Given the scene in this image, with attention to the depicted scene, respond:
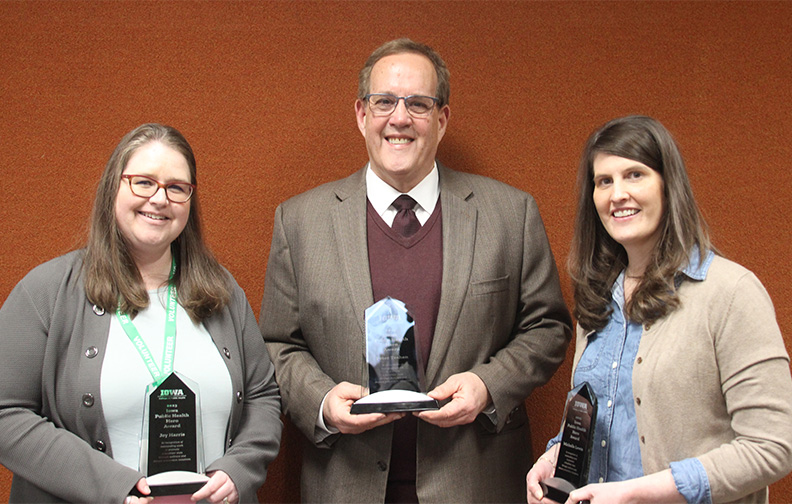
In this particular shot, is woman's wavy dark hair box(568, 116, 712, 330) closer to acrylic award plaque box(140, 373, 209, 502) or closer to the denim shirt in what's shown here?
the denim shirt

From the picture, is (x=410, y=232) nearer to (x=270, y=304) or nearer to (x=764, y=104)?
(x=270, y=304)

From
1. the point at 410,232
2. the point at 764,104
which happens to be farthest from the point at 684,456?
the point at 764,104

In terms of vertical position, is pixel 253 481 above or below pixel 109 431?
below

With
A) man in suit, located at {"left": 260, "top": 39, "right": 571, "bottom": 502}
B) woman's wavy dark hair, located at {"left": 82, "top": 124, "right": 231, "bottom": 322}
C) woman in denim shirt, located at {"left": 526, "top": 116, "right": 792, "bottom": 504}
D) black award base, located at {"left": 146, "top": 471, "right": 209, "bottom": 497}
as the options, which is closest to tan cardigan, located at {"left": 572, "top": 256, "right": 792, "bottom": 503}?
woman in denim shirt, located at {"left": 526, "top": 116, "right": 792, "bottom": 504}

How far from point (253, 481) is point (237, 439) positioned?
0.13 meters

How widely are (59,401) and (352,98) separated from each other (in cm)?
153

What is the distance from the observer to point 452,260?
82.0 inches

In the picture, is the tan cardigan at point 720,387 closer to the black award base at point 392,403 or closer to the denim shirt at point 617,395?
the denim shirt at point 617,395

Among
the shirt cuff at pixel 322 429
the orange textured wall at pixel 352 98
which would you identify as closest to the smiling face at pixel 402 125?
the orange textured wall at pixel 352 98

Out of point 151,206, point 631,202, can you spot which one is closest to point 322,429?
point 151,206

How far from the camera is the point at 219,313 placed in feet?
6.35

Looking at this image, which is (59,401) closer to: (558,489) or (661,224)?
(558,489)

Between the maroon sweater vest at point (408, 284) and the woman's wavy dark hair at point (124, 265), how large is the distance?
1.59 feet

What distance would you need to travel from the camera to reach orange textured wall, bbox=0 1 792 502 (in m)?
2.53
